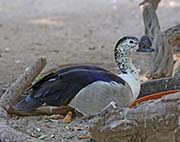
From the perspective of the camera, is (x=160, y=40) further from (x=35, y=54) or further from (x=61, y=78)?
(x=35, y=54)

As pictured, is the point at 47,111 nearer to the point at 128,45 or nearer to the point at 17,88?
the point at 17,88

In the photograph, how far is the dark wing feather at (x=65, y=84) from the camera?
2.94 m

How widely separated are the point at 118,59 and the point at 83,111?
0.48 metres

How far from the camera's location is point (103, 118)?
2.12 metres

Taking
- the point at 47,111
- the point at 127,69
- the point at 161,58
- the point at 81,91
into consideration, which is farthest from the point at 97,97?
the point at 161,58

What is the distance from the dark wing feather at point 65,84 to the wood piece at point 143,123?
0.80 metres

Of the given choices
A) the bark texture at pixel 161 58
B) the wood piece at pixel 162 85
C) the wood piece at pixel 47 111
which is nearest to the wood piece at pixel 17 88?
the wood piece at pixel 47 111

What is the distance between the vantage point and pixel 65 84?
2.97 meters

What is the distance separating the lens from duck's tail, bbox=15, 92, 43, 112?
293 cm

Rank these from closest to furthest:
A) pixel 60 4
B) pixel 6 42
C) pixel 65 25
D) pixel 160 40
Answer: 1. pixel 160 40
2. pixel 6 42
3. pixel 65 25
4. pixel 60 4

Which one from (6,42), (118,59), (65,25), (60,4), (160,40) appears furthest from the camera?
(60,4)

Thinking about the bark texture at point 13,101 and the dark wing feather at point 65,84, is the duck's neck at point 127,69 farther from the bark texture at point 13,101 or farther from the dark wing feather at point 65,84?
the bark texture at point 13,101

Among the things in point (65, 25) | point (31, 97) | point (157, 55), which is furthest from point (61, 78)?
point (65, 25)

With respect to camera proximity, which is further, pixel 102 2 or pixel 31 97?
pixel 102 2
